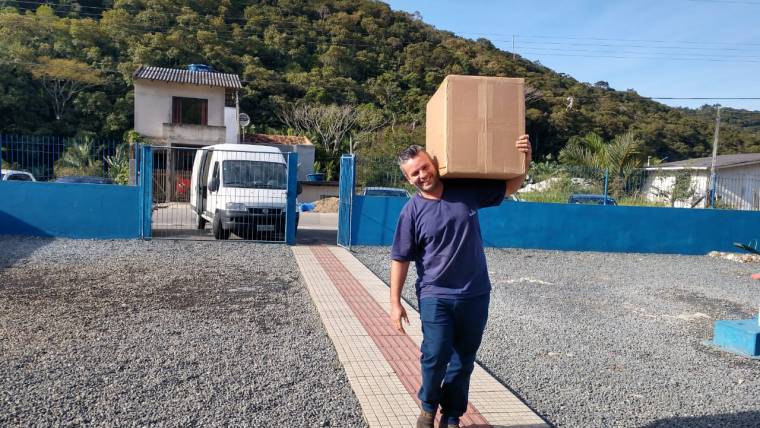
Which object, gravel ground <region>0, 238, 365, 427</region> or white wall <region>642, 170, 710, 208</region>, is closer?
gravel ground <region>0, 238, 365, 427</region>

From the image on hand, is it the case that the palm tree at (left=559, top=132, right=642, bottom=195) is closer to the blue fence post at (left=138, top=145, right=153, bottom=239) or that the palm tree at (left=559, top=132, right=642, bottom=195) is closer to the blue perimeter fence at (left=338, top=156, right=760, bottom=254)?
the blue perimeter fence at (left=338, top=156, right=760, bottom=254)

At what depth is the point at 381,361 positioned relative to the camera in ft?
15.2

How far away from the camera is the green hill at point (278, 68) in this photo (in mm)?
33781

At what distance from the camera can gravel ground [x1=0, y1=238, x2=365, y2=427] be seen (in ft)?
11.5

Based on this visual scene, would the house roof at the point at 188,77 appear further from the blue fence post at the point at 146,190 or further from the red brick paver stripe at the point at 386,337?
the red brick paver stripe at the point at 386,337

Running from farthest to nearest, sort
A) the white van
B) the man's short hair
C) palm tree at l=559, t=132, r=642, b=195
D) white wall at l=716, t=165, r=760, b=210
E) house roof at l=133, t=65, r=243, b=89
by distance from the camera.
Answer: house roof at l=133, t=65, r=243, b=89, palm tree at l=559, t=132, r=642, b=195, white wall at l=716, t=165, r=760, b=210, the white van, the man's short hair

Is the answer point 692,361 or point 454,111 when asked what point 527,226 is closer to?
point 692,361

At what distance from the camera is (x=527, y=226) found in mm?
12602

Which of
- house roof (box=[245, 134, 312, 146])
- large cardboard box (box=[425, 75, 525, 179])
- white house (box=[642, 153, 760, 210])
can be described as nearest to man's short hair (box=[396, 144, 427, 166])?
large cardboard box (box=[425, 75, 525, 179])

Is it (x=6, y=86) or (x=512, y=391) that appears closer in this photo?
(x=512, y=391)

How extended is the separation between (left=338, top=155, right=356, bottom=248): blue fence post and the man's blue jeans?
27.1 feet

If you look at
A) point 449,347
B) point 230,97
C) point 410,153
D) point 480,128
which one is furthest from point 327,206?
point 449,347

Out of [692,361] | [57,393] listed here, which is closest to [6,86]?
[57,393]

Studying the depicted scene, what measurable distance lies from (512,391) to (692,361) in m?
2.14
